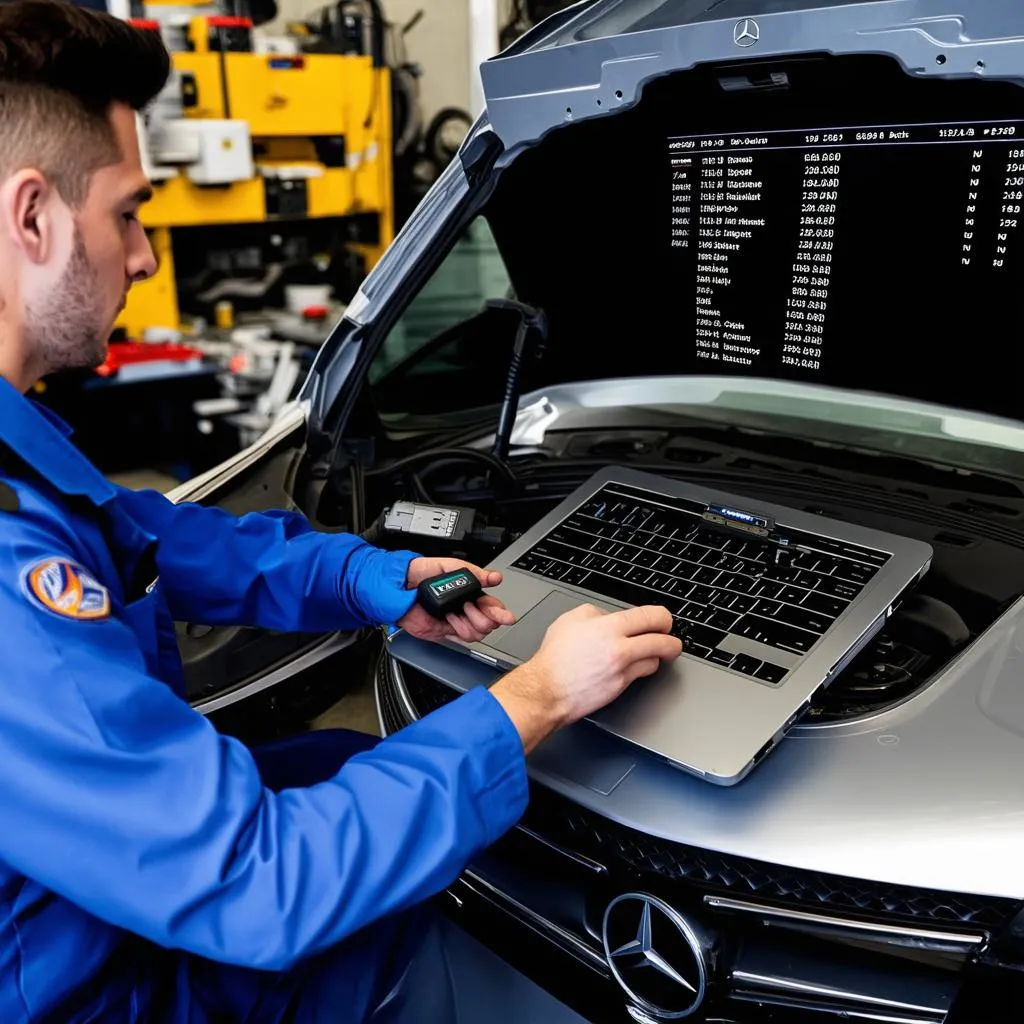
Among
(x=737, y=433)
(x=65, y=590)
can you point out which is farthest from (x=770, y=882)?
(x=737, y=433)

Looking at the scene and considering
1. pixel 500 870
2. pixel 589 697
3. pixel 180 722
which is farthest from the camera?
pixel 500 870

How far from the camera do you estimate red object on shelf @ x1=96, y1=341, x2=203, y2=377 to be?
316cm

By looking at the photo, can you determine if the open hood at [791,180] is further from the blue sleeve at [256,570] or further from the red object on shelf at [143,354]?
the red object on shelf at [143,354]

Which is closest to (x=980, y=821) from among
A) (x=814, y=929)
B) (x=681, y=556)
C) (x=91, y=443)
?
(x=814, y=929)

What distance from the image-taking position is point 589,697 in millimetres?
771

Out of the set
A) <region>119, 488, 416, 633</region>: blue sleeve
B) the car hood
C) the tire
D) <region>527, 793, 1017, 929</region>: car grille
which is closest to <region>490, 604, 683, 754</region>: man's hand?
<region>527, 793, 1017, 929</region>: car grille

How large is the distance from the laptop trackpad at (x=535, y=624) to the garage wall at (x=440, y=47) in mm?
4948

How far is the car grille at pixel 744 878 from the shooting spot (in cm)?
66

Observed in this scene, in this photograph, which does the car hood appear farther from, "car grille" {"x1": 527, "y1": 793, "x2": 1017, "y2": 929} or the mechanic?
"car grille" {"x1": 527, "y1": 793, "x2": 1017, "y2": 929}

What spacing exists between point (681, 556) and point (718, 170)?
0.50 meters

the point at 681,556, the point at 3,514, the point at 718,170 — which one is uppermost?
the point at 718,170

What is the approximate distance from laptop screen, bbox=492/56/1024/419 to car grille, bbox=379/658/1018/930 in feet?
2.19

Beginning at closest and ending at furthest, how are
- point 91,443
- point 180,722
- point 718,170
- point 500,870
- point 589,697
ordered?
point 180,722
point 589,697
point 500,870
point 718,170
point 91,443

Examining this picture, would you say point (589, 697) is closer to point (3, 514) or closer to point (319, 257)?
point (3, 514)
